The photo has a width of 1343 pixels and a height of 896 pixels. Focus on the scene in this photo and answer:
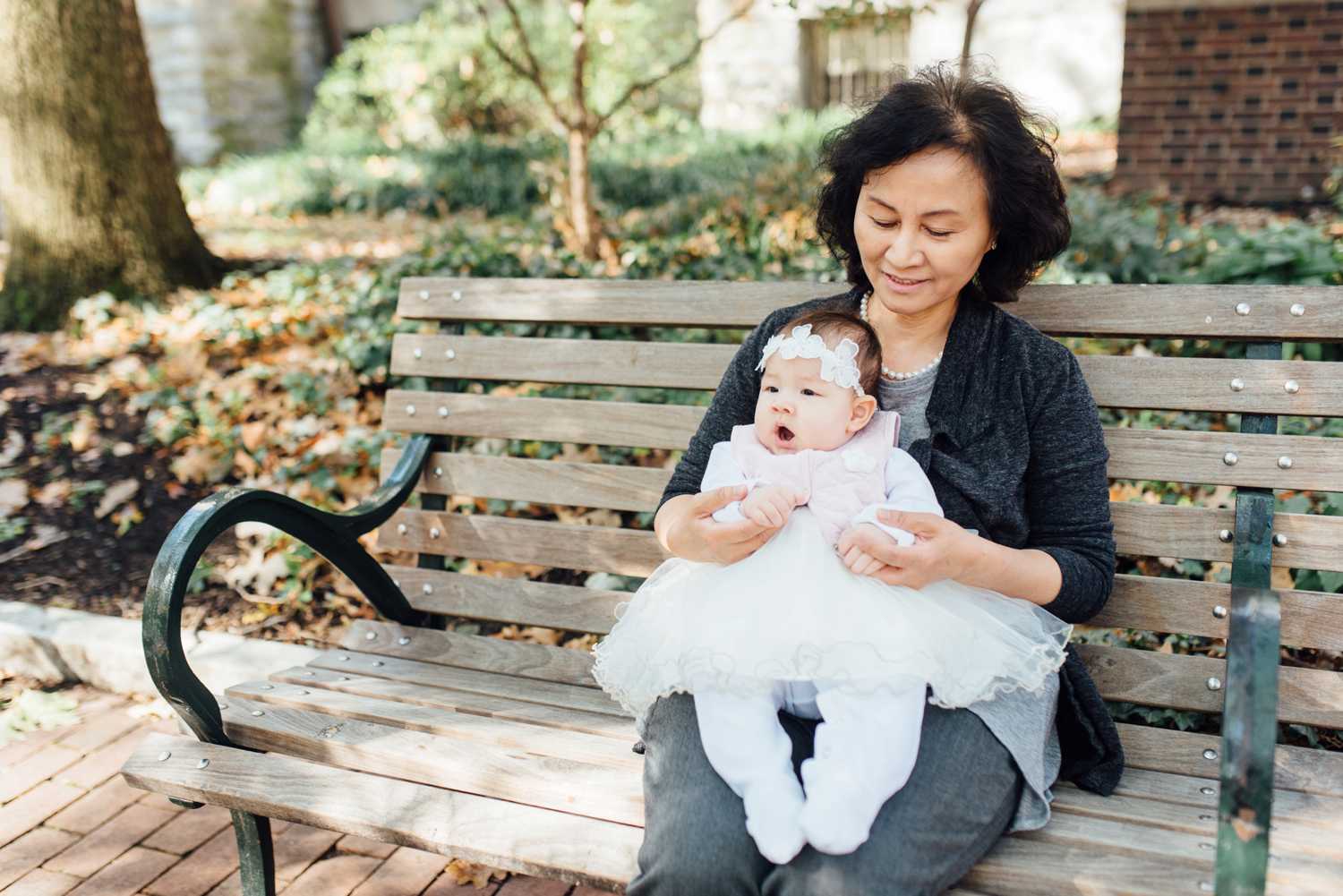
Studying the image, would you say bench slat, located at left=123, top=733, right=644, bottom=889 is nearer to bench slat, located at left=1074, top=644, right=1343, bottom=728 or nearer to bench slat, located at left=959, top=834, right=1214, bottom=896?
bench slat, located at left=959, top=834, right=1214, bottom=896

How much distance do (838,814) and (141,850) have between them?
1.96 metres

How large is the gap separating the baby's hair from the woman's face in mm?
91

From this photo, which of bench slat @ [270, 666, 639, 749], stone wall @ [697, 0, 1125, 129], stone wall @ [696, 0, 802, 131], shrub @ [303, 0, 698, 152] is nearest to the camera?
bench slat @ [270, 666, 639, 749]

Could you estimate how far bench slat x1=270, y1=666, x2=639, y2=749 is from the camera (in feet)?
7.55

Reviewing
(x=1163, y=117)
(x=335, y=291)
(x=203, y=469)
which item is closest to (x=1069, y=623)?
(x=203, y=469)

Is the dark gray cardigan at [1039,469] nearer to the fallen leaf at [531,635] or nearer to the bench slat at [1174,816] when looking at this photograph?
the bench slat at [1174,816]

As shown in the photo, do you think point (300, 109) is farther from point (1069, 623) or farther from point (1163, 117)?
point (1069, 623)

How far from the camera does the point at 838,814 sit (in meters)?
1.68

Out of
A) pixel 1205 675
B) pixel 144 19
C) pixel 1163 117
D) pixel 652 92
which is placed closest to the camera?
pixel 1205 675

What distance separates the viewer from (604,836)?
1.87 metres

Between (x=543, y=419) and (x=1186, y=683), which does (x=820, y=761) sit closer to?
(x=1186, y=683)

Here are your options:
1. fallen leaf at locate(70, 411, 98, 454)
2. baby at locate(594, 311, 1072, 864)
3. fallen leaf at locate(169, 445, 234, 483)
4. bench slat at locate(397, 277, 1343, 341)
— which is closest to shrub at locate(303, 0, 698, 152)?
fallen leaf at locate(70, 411, 98, 454)

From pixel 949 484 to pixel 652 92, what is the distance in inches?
497

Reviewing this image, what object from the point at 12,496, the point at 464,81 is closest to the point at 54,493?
the point at 12,496
